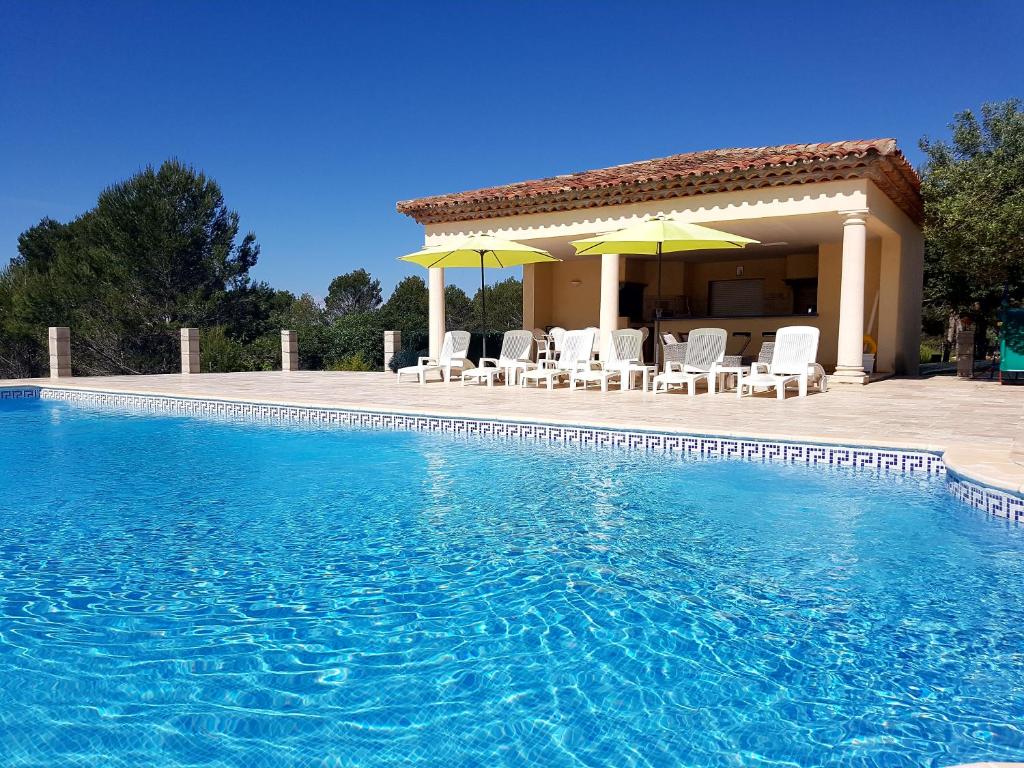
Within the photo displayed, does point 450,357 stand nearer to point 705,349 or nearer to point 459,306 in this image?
point 705,349

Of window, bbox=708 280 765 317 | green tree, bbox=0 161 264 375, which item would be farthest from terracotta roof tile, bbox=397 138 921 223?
green tree, bbox=0 161 264 375

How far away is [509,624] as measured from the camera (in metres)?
3.18

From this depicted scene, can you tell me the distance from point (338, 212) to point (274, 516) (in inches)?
1647

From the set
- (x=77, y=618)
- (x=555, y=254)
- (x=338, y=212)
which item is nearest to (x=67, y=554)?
(x=77, y=618)

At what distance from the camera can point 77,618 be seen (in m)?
3.23

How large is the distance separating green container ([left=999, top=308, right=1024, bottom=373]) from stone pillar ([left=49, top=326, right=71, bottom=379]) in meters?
19.6

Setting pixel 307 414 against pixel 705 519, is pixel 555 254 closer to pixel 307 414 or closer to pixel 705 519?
pixel 307 414

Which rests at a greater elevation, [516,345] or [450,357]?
[516,345]

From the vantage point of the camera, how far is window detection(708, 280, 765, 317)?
1955 cm

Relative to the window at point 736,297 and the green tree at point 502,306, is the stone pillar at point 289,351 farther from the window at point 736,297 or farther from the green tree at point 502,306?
the green tree at point 502,306

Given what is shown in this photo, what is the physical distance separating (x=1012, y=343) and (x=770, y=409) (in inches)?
252

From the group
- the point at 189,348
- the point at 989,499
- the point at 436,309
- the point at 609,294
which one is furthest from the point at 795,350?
the point at 189,348

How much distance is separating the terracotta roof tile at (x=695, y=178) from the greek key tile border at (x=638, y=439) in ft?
23.2

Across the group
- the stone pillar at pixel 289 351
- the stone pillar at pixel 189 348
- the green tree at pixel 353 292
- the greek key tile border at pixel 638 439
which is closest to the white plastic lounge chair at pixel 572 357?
the greek key tile border at pixel 638 439
